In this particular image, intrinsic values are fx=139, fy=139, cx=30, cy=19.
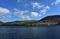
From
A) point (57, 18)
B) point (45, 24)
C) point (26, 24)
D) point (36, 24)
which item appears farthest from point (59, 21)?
point (26, 24)

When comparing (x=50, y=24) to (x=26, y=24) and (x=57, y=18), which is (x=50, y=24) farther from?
(x=26, y=24)

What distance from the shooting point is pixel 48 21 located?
182000 mm

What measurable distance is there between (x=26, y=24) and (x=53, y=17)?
37644 mm

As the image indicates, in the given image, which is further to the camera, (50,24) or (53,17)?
(53,17)

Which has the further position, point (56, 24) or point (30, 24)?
point (30, 24)

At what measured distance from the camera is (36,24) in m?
181

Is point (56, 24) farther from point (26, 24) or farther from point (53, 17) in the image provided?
point (26, 24)

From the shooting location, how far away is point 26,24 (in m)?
180

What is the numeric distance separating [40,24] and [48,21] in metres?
11.3

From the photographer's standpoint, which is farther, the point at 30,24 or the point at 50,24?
the point at 30,24

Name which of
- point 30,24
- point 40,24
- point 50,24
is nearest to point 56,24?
point 50,24

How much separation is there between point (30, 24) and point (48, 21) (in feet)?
79.2

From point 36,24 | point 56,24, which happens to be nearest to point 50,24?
point 56,24

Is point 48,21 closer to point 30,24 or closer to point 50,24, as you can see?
point 50,24
